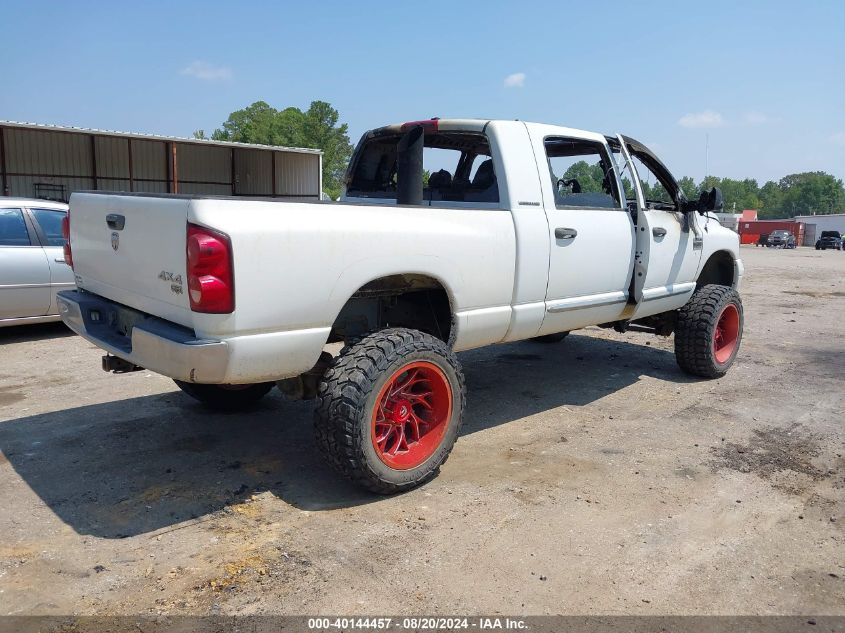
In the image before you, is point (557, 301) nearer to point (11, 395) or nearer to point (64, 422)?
point (64, 422)

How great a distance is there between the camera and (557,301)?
465 cm

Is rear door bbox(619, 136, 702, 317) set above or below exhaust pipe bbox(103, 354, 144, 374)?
above

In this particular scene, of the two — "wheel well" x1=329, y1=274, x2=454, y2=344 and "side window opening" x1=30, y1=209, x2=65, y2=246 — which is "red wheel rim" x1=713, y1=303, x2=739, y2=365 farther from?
"side window opening" x1=30, y1=209, x2=65, y2=246

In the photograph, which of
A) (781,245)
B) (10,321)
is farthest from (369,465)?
(781,245)

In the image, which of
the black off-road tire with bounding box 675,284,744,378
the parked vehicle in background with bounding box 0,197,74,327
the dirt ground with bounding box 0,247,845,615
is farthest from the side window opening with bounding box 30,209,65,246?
the black off-road tire with bounding box 675,284,744,378

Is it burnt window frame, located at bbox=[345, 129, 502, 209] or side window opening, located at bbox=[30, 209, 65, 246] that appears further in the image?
side window opening, located at bbox=[30, 209, 65, 246]

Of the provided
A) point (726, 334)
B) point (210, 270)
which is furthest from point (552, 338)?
point (210, 270)

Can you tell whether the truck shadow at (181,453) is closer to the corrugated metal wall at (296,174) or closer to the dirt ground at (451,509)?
the dirt ground at (451,509)

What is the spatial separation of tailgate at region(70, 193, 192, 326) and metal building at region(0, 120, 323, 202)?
15494 millimetres

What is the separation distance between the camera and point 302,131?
3130 inches

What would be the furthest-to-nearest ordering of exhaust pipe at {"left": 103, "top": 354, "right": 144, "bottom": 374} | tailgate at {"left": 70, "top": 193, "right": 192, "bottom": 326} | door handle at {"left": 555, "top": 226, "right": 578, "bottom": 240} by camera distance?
door handle at {"left": 555, "top": 226, "right": 578, "bottom": 240} → exhaust pipe at {"left": 103, "top": 354, "right": 144, "bottom": 374} → tailgate at {"left": 70, "top": 193, "right": 192, "bottom": 326}

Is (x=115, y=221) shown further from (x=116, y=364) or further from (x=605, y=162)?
(x=605, y=162)

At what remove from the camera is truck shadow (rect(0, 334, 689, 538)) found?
363 centimetres

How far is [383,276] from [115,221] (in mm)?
1428
